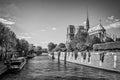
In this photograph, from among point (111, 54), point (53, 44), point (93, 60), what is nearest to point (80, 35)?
point (93, 60)

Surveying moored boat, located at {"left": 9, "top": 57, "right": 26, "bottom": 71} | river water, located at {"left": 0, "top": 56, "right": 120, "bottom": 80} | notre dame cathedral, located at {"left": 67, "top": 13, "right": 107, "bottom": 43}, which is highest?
notre dame cathedral, located at {"left": 67, "top": 13, "right": 107, "bottom": 43}

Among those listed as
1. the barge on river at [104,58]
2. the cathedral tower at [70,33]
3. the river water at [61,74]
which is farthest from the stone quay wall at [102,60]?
the cathedral tower at [70,33]

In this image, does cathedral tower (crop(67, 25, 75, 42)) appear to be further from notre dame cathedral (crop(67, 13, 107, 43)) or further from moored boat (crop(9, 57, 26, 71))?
moored boat (crop(9, 57, 26, 71))

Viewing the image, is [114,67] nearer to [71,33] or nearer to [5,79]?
[5,79]

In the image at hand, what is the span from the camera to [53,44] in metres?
153

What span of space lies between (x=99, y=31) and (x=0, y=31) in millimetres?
78260

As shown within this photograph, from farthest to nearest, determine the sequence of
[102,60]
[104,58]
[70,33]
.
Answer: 1. [70,33]
2. [102,60]
3. [104,58]

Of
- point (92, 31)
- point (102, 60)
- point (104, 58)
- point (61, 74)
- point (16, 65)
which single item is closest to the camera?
point (61, 74)

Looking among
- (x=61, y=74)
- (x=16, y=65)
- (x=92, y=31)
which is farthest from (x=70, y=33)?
(x=61, y=74)

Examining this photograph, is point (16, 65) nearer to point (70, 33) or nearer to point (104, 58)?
point (104, 58)

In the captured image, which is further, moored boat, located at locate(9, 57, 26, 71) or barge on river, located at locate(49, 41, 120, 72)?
barge on river, located at locate(49, 41, 120, 72)

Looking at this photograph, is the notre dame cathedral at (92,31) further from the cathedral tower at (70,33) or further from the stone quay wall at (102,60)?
the stone quay wall at (102,60)

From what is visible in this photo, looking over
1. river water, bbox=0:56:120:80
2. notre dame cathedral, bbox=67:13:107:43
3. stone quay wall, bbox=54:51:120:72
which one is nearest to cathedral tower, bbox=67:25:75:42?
notre dame cathedral, bbox=67:13:107:43

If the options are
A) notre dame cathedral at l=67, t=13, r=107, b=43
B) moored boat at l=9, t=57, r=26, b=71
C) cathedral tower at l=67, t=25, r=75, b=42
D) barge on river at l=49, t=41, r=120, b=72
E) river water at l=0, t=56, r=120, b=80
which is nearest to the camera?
river water at l=0, t=56, r=120, b=80
